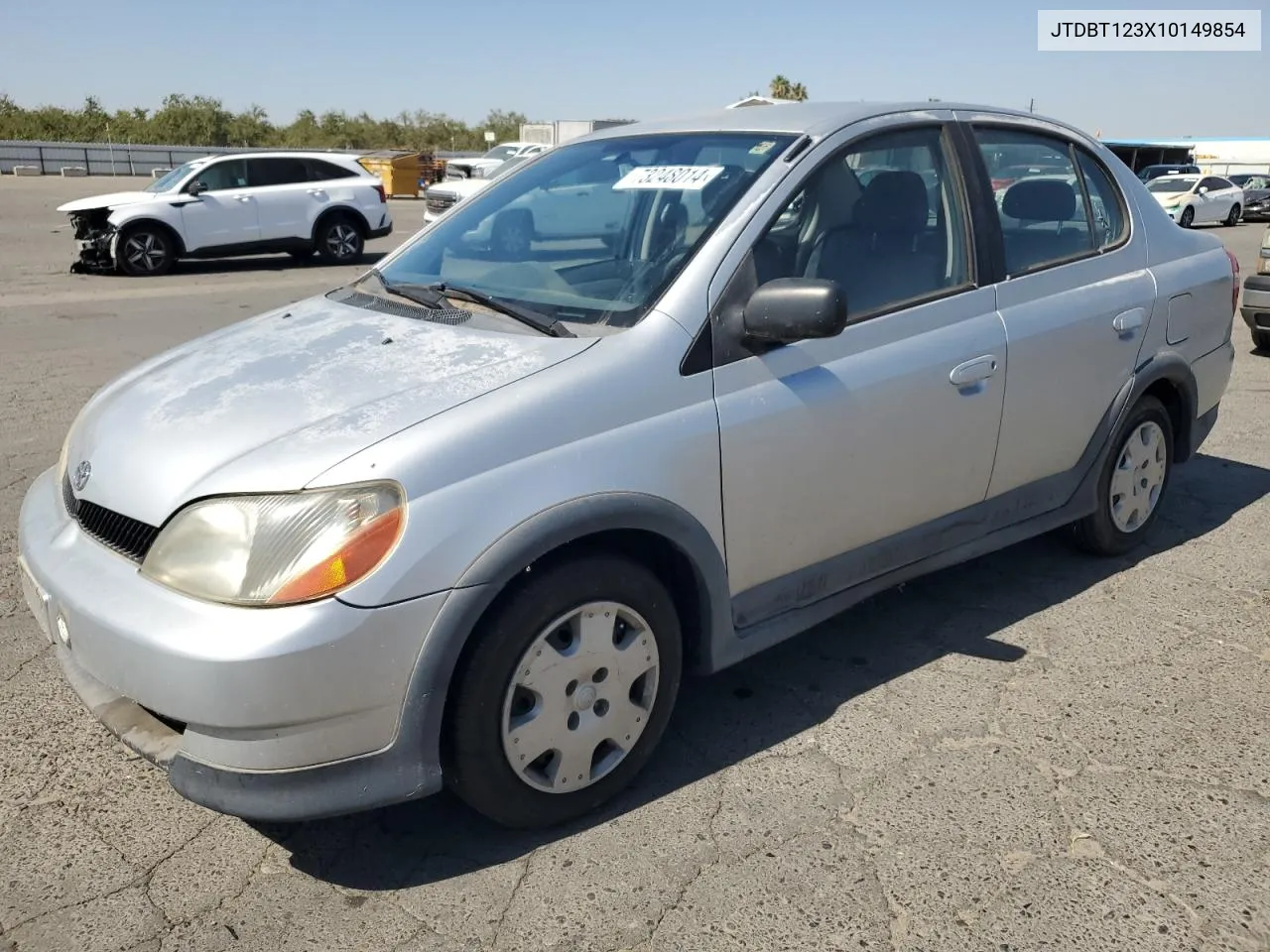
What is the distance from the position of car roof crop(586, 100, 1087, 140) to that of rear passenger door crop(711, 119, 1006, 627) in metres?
0.09

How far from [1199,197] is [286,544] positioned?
33.7 m

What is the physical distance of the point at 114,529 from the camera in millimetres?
2611

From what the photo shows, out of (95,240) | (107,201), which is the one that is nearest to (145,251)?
(95,240)

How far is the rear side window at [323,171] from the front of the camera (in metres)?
16.4

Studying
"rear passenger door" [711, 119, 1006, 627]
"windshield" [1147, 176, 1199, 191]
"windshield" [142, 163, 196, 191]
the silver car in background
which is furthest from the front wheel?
"windshield" [1147, 176, 1199, 191]

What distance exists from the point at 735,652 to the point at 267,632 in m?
1.32

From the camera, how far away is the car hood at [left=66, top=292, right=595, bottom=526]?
2.46 metres

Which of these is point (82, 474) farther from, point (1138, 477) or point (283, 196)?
point (283, 196)

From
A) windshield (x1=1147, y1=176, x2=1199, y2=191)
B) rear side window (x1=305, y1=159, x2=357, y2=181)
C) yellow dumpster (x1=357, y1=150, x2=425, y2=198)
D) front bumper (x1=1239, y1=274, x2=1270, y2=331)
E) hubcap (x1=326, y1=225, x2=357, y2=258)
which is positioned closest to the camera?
front bumper (x1=1239, y1=274, x2=1270, y2=331)

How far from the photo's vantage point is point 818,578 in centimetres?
329

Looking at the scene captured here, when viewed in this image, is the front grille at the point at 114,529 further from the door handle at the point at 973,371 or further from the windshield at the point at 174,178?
the windshield at the point at 174,178

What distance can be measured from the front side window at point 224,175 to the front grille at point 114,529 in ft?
45.1

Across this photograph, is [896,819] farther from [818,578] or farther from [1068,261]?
[1068,261]

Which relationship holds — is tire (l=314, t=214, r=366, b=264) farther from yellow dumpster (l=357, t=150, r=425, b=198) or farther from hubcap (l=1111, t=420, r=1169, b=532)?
yellow dumpster (l=357, t=150, r=425, b=198)
